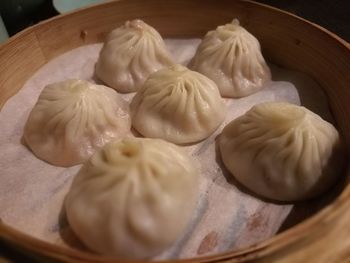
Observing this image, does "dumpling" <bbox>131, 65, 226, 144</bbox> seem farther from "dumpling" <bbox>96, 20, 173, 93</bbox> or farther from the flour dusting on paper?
"dumpling" <bbox>96, 20, 173, 93</bbox>

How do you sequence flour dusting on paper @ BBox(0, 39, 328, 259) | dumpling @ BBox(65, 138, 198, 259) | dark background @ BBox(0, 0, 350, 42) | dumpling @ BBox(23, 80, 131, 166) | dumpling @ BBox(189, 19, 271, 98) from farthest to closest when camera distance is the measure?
dark background @ BBox(0, 0, 350, 42)
dumpling @ BBox(189, 19, 271, 98)
dumpling @ BBox(23, 80, 131, 166)
flour dusting on paper @ BBox(0, 39, 328, 259)
dumpling @ BBox(65, 138, 198, 259)

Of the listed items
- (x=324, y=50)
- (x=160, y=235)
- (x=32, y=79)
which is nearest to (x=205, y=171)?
(x=160, y=235)

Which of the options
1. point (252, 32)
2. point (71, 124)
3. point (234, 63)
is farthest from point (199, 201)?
point (252, 32)

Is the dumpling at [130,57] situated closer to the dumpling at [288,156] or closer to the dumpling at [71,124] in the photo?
the dumpling at [71,124]

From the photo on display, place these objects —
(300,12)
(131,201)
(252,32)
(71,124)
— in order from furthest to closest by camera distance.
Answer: (300,12) → (252,32) → (71,124) → (131,201)

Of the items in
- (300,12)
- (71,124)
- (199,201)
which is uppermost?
(300,12)

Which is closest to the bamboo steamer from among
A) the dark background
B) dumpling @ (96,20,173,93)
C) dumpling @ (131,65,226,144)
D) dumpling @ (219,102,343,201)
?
dumpling @ (219,102,343,201)

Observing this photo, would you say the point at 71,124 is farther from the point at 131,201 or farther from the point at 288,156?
the point at 288,156

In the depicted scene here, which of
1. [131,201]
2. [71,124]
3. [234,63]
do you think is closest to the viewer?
[131,201]
